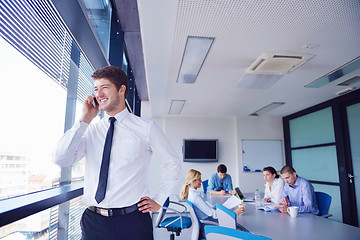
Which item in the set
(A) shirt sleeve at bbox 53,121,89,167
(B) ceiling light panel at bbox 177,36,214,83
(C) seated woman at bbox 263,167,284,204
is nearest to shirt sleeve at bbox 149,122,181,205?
(A) shirt sleeve at bbox 53,121,89,167

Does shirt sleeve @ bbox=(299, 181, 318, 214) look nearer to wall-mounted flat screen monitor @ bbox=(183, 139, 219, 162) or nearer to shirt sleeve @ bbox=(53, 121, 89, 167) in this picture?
shirt sleeve @ bbox=(53, 121, 89, 167)

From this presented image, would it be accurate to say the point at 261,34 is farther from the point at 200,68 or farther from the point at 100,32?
the point at 100,32

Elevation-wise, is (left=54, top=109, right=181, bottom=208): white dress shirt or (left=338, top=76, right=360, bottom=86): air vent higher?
(left=338, top=76, right=360, bottom=86): air vent

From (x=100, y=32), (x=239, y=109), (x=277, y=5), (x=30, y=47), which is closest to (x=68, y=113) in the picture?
(x=30, y=47)

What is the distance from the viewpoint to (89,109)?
138 cm

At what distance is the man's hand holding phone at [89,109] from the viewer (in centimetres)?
135

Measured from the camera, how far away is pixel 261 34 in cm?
278

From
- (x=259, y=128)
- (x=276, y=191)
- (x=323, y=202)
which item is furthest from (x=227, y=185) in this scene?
(x=259, y=128)

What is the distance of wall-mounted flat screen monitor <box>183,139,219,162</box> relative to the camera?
292 inches

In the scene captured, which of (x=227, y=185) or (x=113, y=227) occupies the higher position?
(x=113, y=227)

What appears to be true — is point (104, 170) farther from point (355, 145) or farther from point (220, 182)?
point (355, 145)

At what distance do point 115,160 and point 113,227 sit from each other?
0.35 metres

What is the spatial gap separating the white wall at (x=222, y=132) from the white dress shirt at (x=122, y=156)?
19.8ft

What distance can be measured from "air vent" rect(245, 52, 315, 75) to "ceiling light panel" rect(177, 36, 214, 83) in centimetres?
75
